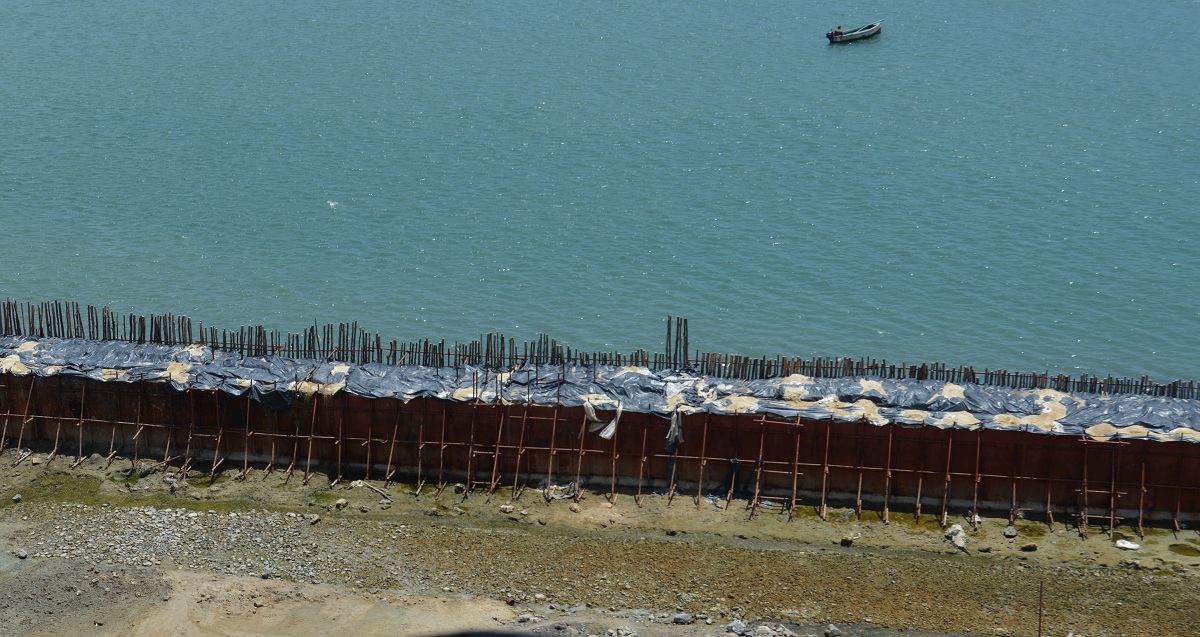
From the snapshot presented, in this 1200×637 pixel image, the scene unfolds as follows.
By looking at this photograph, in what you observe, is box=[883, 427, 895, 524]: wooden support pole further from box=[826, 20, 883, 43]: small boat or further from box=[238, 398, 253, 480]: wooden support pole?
box=[826, 20, 883, 43]: small boat

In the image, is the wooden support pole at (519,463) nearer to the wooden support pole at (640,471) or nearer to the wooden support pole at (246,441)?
the wooden support pole at (640,471)

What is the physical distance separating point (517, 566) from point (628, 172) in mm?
38694

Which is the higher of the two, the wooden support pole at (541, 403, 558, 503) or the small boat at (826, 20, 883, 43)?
the small boat at (826, 20, 883, 43)

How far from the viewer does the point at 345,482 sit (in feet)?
111

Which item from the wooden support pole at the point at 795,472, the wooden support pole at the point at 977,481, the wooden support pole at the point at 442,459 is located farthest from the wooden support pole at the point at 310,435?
the wooden support pole at the point at 977,481

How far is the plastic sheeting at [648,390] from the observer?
32.5 meters

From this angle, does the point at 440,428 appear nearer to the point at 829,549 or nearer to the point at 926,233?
the point at 829,549

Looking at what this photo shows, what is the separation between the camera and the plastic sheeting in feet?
107

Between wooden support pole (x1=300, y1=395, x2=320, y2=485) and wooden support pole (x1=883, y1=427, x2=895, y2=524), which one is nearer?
wooden support pole (x1=883, y1=427, x2=895, y2=524)

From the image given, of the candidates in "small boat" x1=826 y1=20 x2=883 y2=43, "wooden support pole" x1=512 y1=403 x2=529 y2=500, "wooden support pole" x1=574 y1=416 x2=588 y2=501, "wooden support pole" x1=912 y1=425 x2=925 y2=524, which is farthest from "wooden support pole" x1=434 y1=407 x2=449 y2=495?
"small boat" x1=826 y1=20 x2=883 y2=43

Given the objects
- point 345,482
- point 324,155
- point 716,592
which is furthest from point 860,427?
point 324,155

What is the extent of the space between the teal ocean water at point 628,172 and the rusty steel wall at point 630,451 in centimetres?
1539

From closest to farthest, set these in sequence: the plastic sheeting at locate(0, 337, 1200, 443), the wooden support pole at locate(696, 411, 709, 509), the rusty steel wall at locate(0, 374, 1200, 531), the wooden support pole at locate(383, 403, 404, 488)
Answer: the rusty steel wall at locate(0, 374, 1200, 531) → the plastic sheeting at locate(0, 337, 1200, 443) → the wooden support pole at locate(696, 411, 709, 509) → the wooden support pole at locate(383, 403, 404, 488)

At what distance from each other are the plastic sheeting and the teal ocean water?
14258mm
